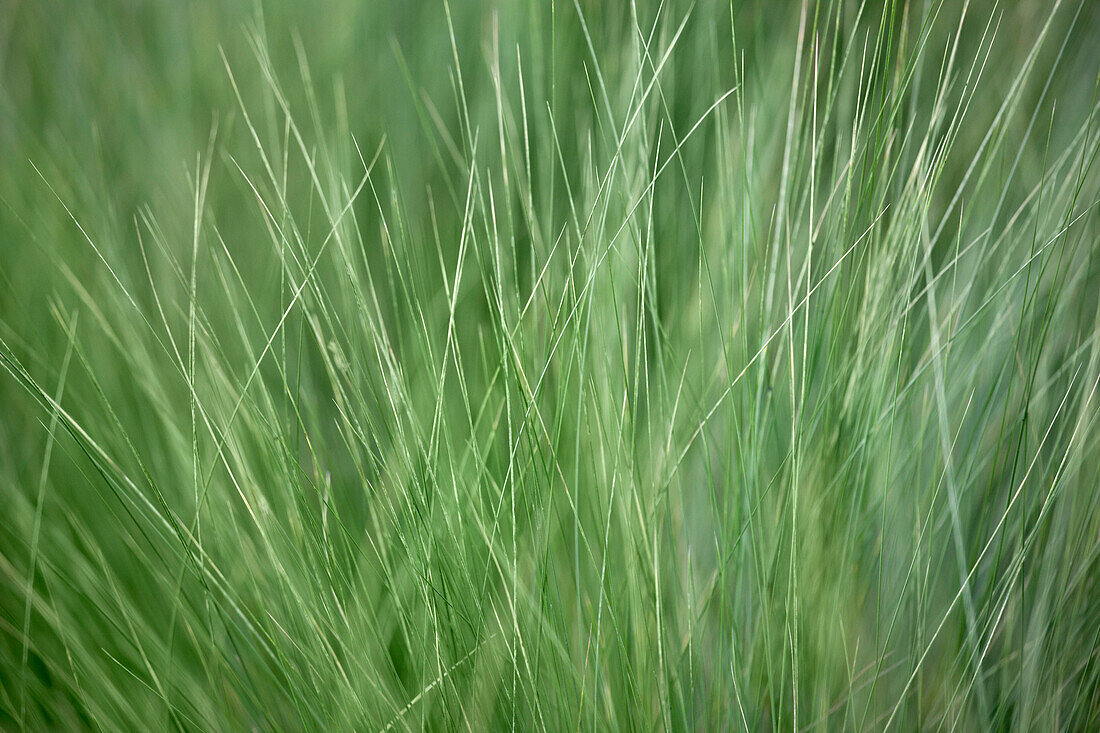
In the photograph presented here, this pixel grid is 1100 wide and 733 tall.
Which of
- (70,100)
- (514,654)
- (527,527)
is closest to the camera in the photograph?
(514,654)

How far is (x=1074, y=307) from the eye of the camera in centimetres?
66

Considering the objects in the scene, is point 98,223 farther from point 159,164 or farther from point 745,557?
point 745,557

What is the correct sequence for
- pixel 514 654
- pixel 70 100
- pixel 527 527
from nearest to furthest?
pixel 514 654
pixel 527 527
pixel 70 100

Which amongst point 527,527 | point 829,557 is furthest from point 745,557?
point 527,527

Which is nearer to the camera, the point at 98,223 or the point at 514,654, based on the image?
the point at 514,654

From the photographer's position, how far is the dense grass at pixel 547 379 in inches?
21.6

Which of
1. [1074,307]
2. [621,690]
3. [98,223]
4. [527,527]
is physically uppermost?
[98,223]

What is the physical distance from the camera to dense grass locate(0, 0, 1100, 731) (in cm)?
55

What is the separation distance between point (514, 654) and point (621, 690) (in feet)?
0.40

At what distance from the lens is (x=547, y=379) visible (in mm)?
651

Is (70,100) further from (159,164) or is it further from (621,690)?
(621,690)

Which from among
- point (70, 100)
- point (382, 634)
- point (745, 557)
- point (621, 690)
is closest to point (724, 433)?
point (745, 557)

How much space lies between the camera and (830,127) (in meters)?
0.71

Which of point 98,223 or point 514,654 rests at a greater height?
point 98,223
